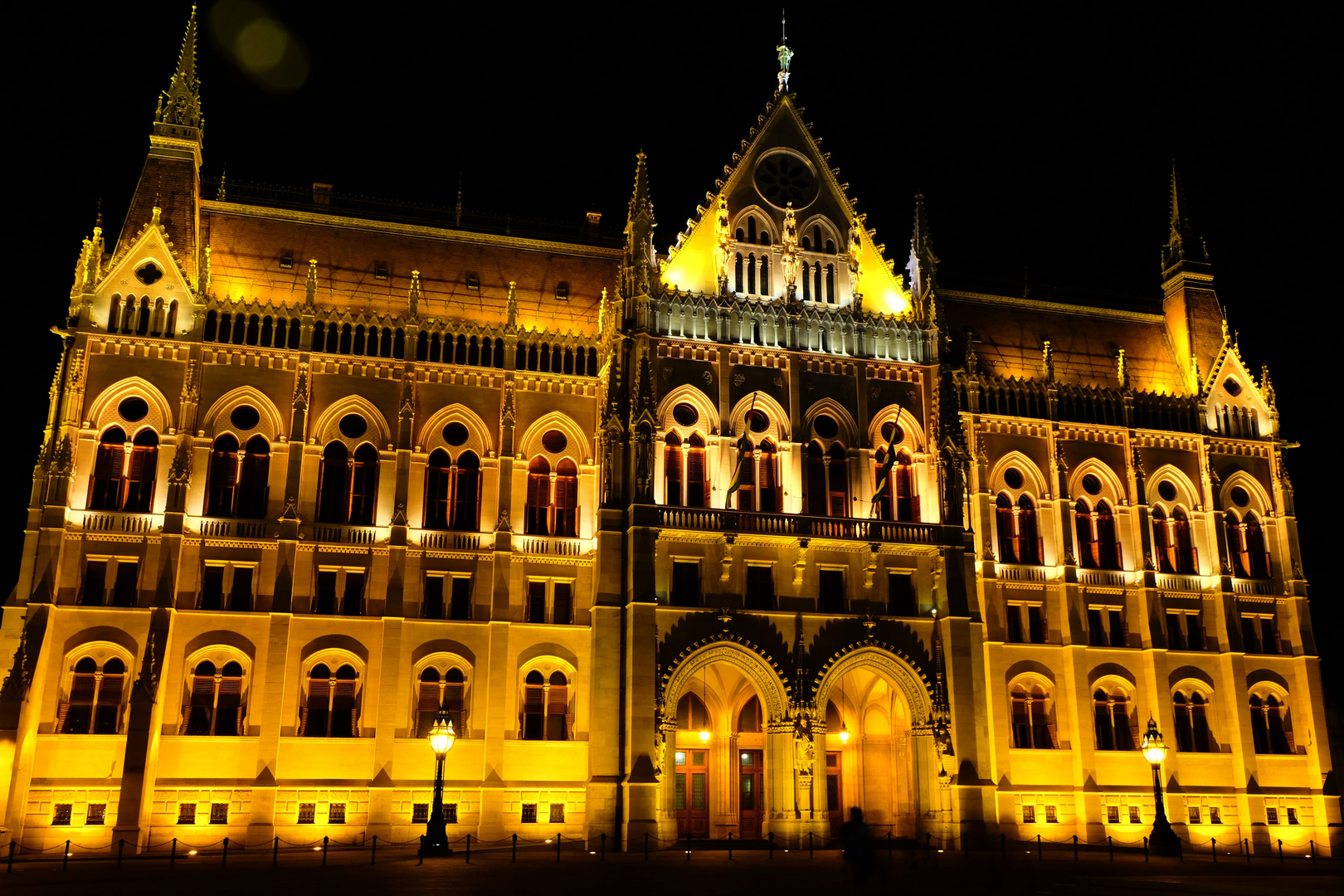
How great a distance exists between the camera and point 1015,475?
53.5m

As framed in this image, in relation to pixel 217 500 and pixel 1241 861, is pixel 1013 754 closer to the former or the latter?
pixel 1241 861

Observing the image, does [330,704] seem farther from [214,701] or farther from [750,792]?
[750,792]

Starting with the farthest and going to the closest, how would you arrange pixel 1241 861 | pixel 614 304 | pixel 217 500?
pixel 614 304, pixel 217 500, pixel 1241 861

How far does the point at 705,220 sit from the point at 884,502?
13.0 m

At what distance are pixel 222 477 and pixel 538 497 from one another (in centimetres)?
1121

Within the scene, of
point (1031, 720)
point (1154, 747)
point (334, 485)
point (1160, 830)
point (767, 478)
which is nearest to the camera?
point (1160, 830)

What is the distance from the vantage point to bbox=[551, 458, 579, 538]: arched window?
48.5 meters

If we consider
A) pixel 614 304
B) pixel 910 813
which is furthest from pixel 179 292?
pixel 910 813

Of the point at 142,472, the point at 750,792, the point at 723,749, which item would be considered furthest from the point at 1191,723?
the point at 142,472

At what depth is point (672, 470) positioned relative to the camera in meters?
48.3

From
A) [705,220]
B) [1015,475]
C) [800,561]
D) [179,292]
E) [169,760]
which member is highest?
[705,220]

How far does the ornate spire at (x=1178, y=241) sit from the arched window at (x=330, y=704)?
137ft

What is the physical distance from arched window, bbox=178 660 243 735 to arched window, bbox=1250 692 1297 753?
38.8 metres

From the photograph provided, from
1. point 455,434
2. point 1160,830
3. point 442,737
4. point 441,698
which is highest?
point 455,434
